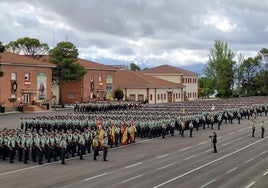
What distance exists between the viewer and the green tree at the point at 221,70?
131500 millimetres

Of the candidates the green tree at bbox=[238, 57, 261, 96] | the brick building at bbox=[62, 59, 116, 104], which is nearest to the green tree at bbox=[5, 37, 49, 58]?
the brick building at bbox=[62, 59, 116, 104]

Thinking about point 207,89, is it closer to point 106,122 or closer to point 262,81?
point 262,81

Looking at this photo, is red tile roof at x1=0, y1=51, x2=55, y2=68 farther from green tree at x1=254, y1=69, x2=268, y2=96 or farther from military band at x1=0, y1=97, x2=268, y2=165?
green tree at x1=254, y1=69, x2=268, y2=96

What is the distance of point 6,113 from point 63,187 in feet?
149

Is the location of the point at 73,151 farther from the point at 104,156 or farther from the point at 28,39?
→ the point at 28,39

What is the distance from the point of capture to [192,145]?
3538cm

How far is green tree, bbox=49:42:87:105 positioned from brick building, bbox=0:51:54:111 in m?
3.28

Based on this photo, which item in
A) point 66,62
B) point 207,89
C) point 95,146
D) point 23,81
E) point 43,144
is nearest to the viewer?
point 43,144

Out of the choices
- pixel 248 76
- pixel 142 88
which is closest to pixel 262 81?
pixel 248 76

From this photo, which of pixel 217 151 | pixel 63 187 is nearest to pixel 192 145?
pixel 217 151

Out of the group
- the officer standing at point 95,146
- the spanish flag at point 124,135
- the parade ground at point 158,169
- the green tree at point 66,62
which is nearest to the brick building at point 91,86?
the green tree at point 66,62

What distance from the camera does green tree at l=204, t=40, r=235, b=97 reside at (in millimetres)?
131500

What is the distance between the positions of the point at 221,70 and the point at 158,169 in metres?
111

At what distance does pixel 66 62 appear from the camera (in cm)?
8069
